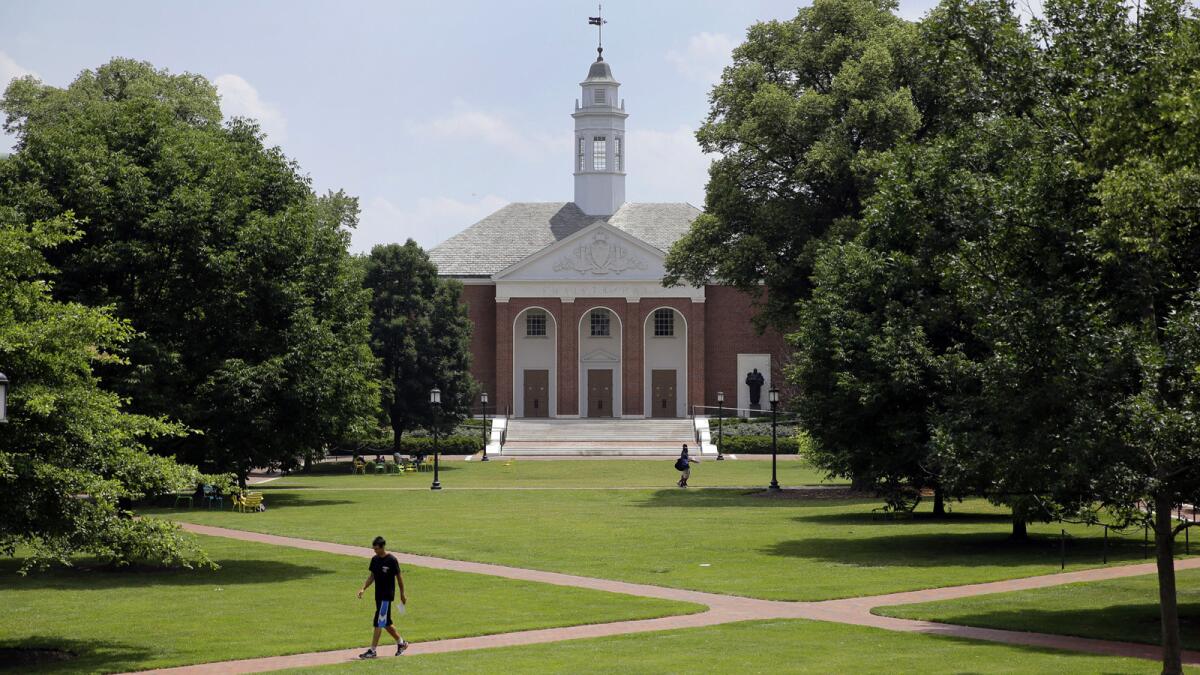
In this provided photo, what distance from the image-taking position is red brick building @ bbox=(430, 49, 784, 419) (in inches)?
3364

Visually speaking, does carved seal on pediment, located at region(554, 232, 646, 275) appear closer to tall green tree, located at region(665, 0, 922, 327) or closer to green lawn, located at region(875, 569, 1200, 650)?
tall green tree, located at region(665, 0, 922, 327)

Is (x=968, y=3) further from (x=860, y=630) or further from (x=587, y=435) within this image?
(x=587, y=435)

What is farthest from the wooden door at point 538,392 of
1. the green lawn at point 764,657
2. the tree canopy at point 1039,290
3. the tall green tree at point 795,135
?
the green lawn at point 764,657

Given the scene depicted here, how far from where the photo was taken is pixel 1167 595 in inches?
610

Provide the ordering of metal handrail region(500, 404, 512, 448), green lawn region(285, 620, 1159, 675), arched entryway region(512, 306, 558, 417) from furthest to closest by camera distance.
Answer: arched entryway region(512, 306, 558, 417), metal handrail region(500, 404, 512, 448), green lawn region(285, 620, 1159, 675)

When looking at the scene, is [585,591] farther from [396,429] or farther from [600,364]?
[600,364]

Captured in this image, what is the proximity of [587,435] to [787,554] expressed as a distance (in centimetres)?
4981

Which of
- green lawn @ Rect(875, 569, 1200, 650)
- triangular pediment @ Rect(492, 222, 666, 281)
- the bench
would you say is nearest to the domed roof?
triangular pediment @ Rect(492, 222, 666, 281)

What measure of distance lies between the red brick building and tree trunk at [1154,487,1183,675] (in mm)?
68259

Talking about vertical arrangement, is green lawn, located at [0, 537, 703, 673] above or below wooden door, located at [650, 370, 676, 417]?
below

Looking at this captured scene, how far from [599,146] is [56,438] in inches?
3080

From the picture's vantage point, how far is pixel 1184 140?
559 inches

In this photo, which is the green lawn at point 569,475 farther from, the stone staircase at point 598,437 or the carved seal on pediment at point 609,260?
the carved seal on pediment at point 609,260

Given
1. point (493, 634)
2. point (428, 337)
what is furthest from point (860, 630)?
point (428, 337)
